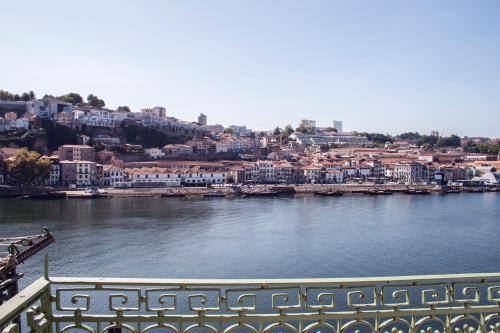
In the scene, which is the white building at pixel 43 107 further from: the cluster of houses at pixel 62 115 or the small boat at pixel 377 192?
the small boat at pixel 377 192

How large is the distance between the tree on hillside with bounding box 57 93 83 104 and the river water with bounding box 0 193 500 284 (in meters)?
27.1

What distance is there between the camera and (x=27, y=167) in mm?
32562

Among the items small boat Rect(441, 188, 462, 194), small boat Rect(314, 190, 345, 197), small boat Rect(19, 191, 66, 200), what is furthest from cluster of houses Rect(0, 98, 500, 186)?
small boat Rect(314, 190, 345, 197)

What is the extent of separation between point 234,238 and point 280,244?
6.82ft

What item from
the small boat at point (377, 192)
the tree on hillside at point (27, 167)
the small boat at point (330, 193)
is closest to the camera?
the tree on hillside at point (27, 167)

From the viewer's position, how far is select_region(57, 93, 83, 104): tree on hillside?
5328 cm

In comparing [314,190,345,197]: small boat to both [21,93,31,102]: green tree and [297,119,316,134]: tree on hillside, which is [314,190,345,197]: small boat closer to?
[21,93,31,102]: green tree

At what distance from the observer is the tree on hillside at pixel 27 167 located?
32562mm

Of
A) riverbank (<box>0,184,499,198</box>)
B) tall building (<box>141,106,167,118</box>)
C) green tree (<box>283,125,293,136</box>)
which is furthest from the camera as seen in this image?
green tree (<box>283,125,293,136</box>)

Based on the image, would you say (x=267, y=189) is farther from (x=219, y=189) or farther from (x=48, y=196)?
(x=48, y=196)

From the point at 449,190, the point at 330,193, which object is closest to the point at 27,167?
Result: the point at 330,193

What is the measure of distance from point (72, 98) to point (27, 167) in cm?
2358

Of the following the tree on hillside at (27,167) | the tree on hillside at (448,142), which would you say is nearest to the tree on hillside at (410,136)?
the tree on hillside at (448,142)

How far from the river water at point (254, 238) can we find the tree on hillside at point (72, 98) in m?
27.1
